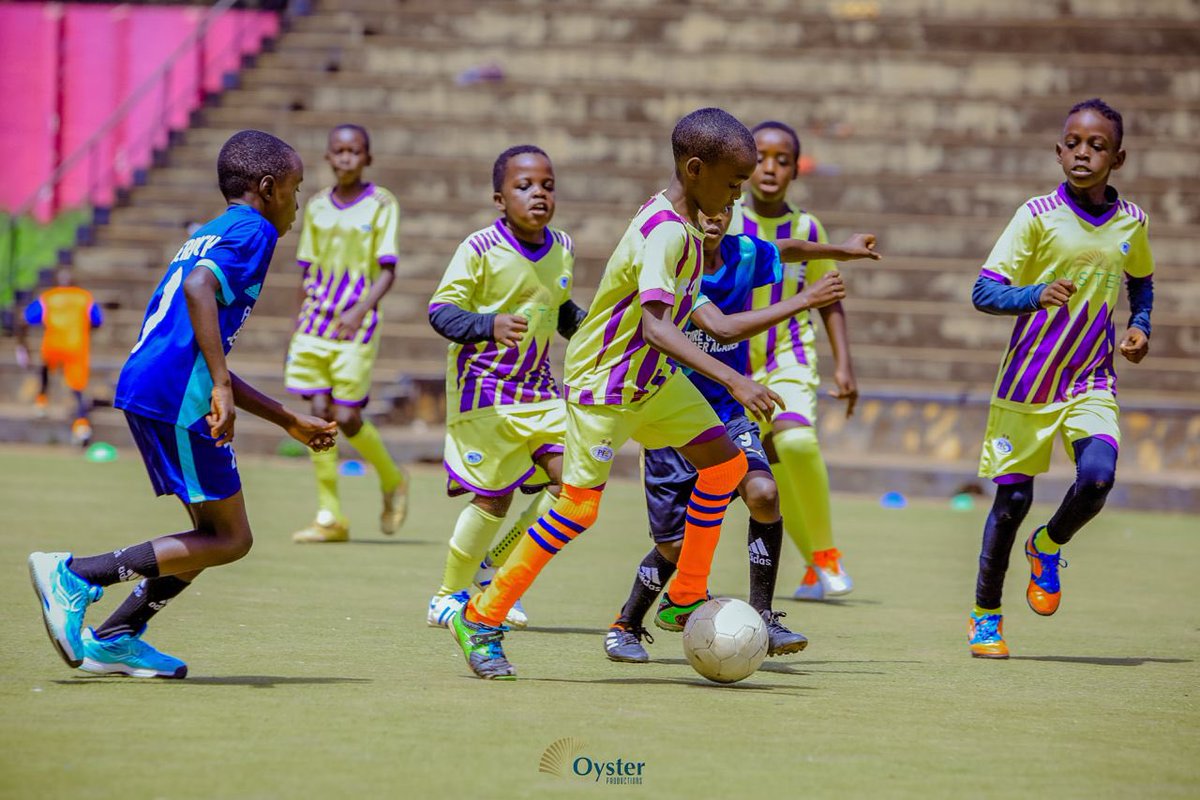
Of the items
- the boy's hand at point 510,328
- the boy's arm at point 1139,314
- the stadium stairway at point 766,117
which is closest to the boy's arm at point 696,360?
the boy's hand at point 510,328

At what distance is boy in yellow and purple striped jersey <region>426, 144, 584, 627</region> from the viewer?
A: 24.3 feet

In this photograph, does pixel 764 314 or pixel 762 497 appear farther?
pixel 762 497

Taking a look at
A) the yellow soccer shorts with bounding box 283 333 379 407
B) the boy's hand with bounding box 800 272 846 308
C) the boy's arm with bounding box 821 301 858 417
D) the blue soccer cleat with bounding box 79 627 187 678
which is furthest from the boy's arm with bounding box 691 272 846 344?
the yellow soccer shorts with bounding box 283 333 379 407

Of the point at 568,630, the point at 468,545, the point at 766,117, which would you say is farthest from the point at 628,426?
the point at 766,117

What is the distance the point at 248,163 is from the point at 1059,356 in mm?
3335

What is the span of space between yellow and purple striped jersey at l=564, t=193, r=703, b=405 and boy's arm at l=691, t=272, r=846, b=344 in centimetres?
9

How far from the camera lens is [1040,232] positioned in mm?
7418

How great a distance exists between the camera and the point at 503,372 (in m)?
7.53

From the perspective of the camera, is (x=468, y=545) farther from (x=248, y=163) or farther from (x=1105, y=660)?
(x=1105, y=660)

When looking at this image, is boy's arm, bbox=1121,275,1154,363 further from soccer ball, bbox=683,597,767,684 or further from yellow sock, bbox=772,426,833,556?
soccer ball, bbox=683,597,767,684

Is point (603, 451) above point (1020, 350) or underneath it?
underneath

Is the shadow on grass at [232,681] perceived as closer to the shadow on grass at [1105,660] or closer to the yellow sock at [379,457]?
the shadow on grass at [1105,660]

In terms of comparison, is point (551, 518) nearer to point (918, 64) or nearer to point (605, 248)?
point (605, 248)

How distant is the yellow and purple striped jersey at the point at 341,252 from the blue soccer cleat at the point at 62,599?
5.46 meters
